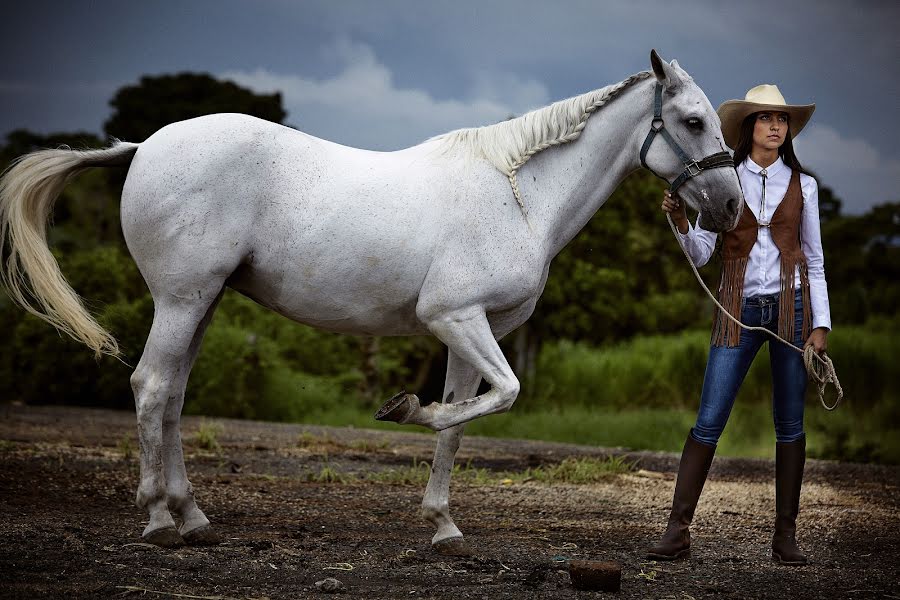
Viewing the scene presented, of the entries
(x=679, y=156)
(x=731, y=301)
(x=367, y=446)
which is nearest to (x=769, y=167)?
(x=679, y=156)

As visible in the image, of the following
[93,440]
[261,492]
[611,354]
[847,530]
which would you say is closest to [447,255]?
[261,492]

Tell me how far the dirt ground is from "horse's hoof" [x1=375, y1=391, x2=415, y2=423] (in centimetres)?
62

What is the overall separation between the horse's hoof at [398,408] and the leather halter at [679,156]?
1473 mm

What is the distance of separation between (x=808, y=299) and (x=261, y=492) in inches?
133

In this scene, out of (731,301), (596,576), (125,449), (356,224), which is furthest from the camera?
(125,449)

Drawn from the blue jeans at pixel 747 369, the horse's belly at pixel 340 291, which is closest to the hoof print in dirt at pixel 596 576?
the blue jeans at pixel 747 369

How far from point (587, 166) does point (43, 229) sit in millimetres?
2497

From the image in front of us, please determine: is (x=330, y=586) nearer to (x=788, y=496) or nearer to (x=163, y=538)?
(x=163, y=538)

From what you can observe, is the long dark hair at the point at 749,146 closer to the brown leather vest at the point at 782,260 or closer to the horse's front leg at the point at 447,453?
the brown leather vest at the point at 782,260

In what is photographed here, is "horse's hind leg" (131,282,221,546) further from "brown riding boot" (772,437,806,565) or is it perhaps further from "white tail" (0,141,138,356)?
"brown riding boot" (772,437,806,565)

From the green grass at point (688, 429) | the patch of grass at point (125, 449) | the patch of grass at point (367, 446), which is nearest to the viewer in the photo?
the patch of grass at point (125, 449)

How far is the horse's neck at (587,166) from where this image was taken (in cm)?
423

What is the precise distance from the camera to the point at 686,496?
14.3 ft

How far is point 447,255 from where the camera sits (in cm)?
402
